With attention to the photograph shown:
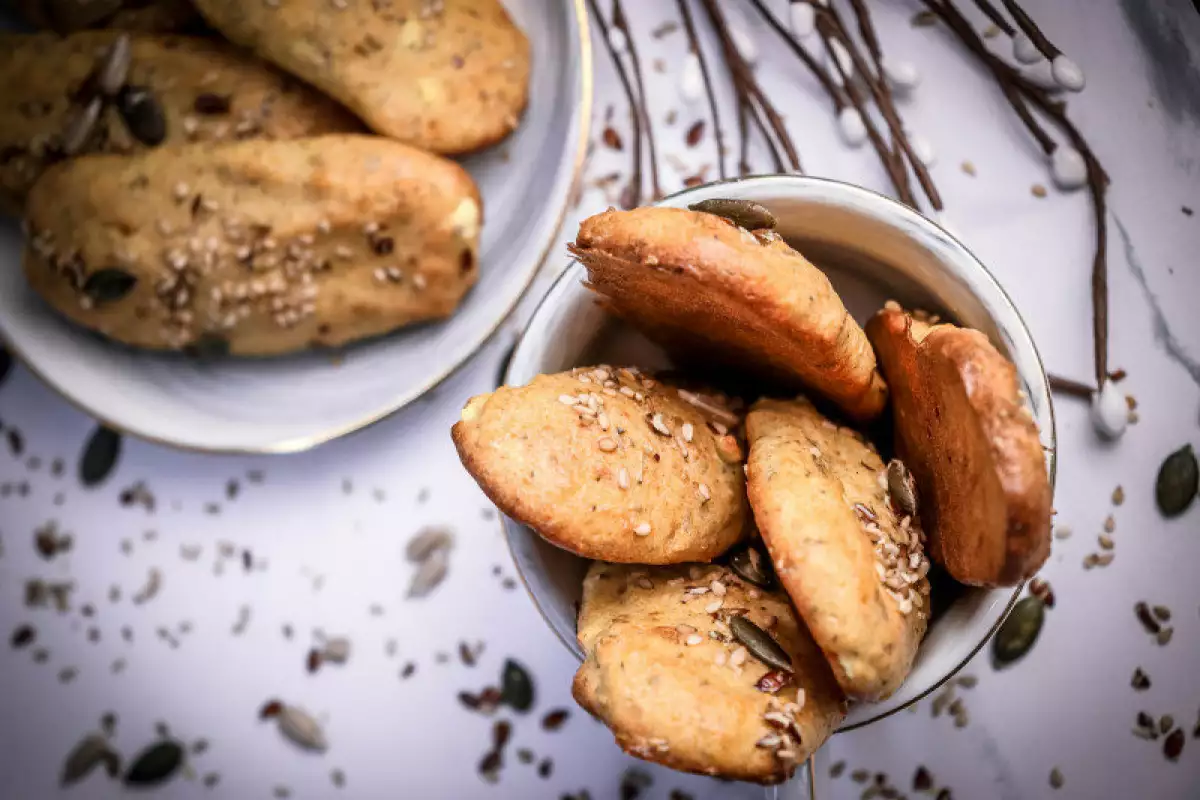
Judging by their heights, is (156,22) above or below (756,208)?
below

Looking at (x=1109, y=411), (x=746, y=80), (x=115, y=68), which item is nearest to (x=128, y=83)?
(x=115, y=68)

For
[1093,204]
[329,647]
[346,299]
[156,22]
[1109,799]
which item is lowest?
[329,647]

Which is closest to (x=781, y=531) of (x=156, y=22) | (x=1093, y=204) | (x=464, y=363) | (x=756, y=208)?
(x=756, y=208)

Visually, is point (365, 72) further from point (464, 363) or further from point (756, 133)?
point (756, 133)

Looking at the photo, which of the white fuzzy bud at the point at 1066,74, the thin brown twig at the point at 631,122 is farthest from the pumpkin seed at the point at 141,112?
the white fuzzy bud at the point at 1066,74

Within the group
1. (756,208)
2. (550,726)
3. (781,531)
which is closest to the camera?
(781,531)

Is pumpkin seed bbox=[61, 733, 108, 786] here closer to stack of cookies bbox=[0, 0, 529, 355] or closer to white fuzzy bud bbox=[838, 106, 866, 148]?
stack of cookies bbox=[0, 0, 529, 355]

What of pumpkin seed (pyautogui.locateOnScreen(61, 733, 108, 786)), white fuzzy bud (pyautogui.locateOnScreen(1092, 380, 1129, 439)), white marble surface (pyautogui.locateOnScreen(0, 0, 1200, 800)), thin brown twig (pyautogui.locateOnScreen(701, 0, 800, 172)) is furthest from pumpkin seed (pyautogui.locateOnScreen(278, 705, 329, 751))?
white fuzzy bud (pyautogui.locateOnScreen(1092, 380, 1129, 439))
